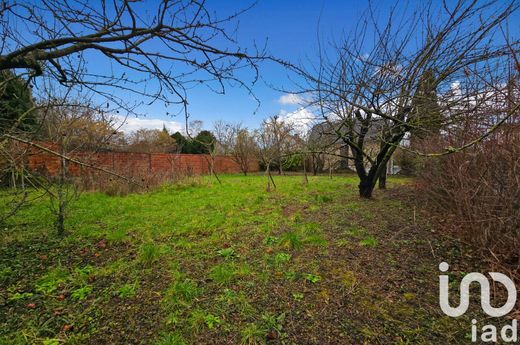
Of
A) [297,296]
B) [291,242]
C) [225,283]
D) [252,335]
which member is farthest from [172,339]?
[291,242]

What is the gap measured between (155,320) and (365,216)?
13.0 ft

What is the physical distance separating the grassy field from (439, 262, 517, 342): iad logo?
0.09 metres

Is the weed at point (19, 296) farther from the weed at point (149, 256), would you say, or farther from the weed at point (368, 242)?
the weed at point (368, 242)

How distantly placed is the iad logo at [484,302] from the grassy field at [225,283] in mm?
94

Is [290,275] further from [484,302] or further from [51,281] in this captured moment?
[51,281]

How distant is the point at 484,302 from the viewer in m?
2.21

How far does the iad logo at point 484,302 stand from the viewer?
72.8 inches

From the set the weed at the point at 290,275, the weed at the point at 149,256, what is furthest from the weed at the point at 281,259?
the weed at the point at 149,256

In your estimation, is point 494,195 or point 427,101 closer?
point 494,195

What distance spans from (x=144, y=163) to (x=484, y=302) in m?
15.3

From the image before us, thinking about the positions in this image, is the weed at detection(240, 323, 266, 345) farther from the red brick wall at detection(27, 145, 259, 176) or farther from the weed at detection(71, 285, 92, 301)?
the red brick wall at detection(27, 145, 259, 176)

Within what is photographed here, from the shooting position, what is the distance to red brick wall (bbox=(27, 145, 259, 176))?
20.7 ft

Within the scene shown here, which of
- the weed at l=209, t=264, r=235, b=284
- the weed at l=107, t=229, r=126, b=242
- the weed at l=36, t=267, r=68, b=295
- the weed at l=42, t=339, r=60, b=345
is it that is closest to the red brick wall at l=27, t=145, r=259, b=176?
the weed at l=107, t=229, r=126, b=242

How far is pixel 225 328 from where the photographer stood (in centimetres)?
191
